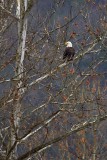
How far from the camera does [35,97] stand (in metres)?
9.52

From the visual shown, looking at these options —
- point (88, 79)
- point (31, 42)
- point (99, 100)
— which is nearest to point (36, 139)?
point (31, 42)

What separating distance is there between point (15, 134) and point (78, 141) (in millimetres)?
10316

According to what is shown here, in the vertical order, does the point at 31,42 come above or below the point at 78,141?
above

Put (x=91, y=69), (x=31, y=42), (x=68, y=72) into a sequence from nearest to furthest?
1. (x=68, y=72)
2. (x=91, y=69)
3. (x=31, y=42)

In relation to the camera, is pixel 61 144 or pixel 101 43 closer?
pixel 101 43

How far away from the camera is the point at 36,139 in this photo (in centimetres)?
1365

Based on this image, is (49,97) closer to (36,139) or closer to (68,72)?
(68,72)

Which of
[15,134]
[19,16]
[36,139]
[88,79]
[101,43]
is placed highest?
[19,16]

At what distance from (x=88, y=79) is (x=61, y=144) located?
8913 millimetres

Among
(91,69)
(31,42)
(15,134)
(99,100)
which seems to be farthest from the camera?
(31,42)

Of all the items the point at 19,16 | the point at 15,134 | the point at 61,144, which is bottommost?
the point at 61,144

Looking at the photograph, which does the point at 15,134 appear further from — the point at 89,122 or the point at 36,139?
the point at 36,139

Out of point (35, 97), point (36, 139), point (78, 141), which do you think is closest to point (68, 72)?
point (35, 97)

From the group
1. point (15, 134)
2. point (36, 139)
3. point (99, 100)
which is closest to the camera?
point (15, 134)
